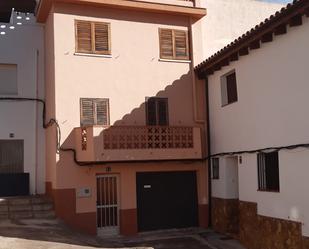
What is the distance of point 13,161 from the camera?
60.6 ft

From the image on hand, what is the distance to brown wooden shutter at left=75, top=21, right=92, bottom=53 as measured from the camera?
17531 millimetres

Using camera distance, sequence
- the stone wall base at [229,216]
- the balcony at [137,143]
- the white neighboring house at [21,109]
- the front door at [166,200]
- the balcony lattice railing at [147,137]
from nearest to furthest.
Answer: the balcony at [137,143] → the balcony lattice railing at [147,137] → the stone wall base at [229,216] → the front door at [166,200] → the white neighboring house at [21,109]

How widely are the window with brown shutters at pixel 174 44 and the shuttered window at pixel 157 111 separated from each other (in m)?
1.82

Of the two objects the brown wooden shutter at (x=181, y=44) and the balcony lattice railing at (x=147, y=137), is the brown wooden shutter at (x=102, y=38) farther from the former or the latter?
the balcony lattice railing at (x=147, y=137)

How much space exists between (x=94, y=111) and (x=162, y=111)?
2738mm

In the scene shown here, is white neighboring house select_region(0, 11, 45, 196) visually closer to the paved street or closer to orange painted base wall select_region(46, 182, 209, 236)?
orange painted base wall select_region(46, 182, 209, 236)

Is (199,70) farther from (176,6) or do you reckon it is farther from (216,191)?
(216,191)

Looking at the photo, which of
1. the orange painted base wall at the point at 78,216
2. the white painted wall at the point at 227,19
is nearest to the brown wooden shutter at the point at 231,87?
the white painted wall at the point at 227,19

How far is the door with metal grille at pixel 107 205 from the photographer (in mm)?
17469

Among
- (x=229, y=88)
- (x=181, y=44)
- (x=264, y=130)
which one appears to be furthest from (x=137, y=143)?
(x=181, y=44)

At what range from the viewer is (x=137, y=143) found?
1683 cm

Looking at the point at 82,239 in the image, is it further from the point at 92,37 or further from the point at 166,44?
the point at 166,44

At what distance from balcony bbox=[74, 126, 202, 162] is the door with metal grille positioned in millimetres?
1521

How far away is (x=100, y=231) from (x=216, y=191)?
469 centimetres
